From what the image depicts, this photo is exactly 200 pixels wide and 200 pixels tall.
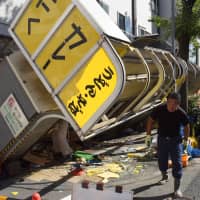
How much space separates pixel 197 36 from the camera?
12.5m

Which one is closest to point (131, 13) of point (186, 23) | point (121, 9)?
point (121, 9)

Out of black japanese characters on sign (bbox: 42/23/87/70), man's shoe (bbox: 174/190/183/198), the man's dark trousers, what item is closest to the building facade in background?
the man's dark trousers

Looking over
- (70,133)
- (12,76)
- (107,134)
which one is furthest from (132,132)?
(12,76)

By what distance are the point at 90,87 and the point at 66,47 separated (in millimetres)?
692

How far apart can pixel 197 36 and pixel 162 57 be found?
96.2 inches

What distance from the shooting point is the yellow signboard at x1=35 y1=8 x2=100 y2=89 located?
18.6 feet

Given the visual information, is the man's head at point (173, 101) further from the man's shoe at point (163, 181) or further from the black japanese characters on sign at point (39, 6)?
the black japanese characters on sign at point (39, 6)

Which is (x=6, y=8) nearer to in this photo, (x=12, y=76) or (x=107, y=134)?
(x=12, y=76)

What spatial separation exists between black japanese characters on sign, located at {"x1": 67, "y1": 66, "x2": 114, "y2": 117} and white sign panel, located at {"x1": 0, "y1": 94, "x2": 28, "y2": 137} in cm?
133

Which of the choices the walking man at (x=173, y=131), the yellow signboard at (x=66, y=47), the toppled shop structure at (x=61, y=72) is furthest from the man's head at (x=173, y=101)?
the yellow signboard at (x=66, y=47)

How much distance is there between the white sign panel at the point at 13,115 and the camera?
6.82 meters

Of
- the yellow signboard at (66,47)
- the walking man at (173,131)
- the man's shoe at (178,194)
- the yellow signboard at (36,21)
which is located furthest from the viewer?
the walking man at (173,131)

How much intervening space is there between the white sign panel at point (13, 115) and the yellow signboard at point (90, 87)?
3.84 feet

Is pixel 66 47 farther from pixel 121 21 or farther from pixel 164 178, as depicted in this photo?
pixel 121 21
